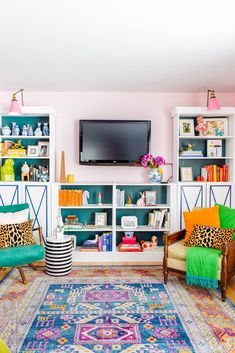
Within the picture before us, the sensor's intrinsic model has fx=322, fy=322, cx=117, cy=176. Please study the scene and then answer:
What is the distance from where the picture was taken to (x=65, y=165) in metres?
4.79

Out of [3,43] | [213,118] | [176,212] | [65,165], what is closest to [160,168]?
[176,212]

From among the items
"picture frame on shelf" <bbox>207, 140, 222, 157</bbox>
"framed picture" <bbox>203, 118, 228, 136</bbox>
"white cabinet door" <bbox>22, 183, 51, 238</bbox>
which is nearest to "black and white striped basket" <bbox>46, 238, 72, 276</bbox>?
"white cabinet door" <bbox>22, 183, 51, 238</bbox>

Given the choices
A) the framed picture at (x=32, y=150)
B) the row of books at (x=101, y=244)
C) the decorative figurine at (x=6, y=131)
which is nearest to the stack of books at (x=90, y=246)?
the row of books at (x=101, y=244)

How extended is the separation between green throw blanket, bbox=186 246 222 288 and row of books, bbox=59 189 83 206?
5.74 feet

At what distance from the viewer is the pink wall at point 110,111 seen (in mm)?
4754

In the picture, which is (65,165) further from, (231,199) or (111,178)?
(231,199)

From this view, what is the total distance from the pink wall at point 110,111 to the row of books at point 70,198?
0.33m

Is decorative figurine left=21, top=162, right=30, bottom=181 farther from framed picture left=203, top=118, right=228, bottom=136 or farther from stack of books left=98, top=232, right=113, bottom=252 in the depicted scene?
framed picture left=203, top=118, right=228, bottom=136

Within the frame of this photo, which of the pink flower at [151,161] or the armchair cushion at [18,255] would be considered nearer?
the armchair cushion at [18,255]

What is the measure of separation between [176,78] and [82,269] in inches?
108

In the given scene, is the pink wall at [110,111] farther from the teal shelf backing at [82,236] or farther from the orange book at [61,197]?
the teal shelf backing at [82,236]

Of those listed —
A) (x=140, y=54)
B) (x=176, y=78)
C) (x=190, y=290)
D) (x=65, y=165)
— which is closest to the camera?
(x=140, y=54)

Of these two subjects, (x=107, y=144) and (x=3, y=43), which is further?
(x=107, y=144)

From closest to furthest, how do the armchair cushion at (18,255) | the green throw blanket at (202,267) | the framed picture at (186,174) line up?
the green throw blanket at (202,267)
the armchair cushion at (18,255)
the framed picture at (186,174)
